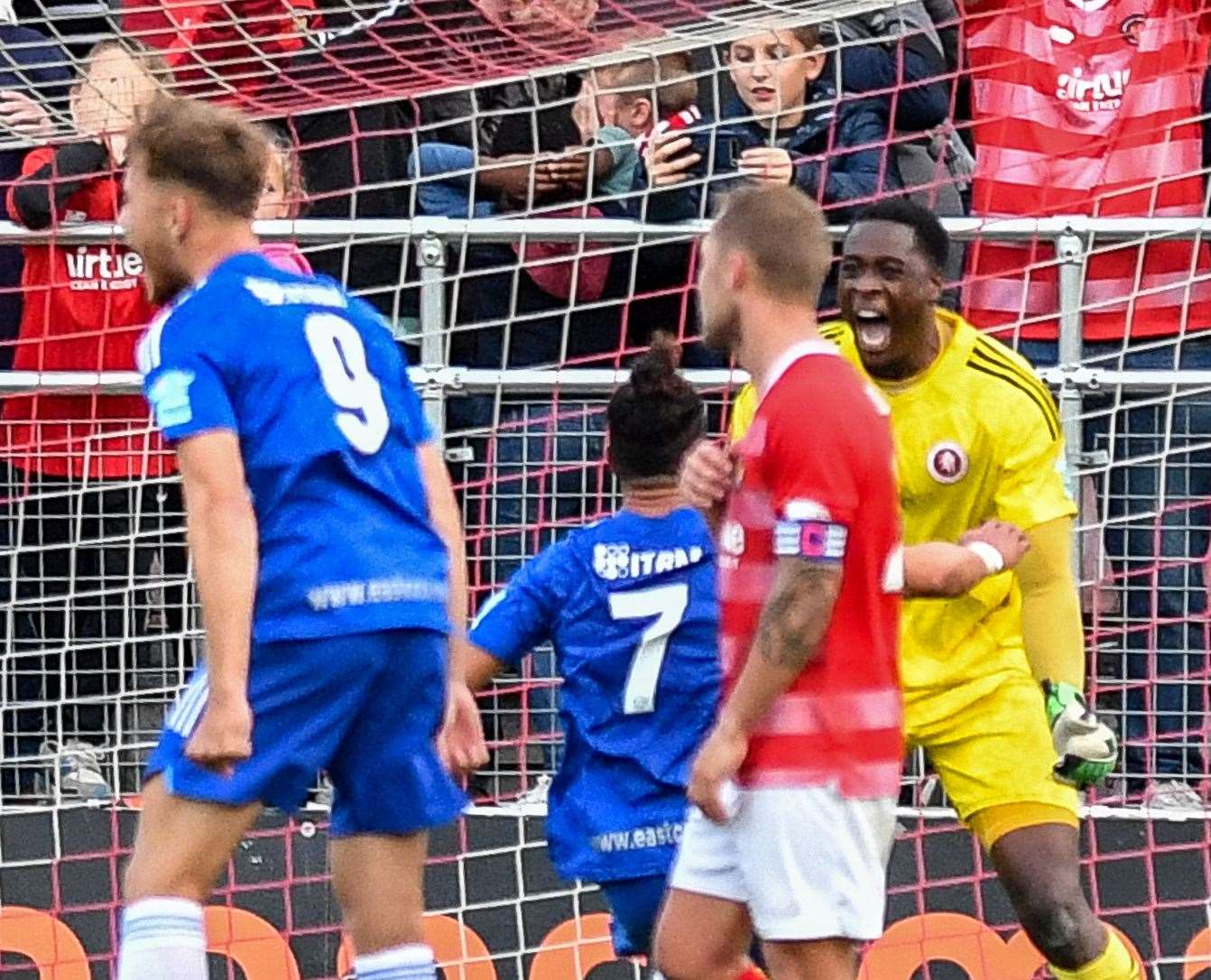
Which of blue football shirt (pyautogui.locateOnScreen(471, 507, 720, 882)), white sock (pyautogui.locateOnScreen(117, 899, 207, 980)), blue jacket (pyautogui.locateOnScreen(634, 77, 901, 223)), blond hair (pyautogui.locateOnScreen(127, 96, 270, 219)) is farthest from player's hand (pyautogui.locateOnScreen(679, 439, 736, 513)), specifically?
blue jacket (pyautogui.locateOnScreen(634, 77, 901, 223))

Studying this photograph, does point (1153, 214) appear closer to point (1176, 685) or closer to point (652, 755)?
point (1176, 685)

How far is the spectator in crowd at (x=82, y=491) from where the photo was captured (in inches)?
296

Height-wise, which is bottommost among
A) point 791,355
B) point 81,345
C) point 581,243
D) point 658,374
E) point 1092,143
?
point 791,355

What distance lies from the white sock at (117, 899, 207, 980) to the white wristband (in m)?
1.69

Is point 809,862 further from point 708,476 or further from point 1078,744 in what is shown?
point 1078,744

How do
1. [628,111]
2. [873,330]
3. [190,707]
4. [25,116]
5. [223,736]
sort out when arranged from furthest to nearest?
[628,111], [25,116], [873,330], [190,707], [223,736]

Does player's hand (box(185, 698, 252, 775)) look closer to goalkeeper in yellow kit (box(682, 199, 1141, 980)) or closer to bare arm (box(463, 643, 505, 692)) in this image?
bare arm (box(463, 643, 505, 692))

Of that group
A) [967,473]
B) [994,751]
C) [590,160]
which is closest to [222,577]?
[967,473]

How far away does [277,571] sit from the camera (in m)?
4.86

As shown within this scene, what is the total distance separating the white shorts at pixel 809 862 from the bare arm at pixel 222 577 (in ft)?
3.02

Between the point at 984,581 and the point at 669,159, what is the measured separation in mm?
2101

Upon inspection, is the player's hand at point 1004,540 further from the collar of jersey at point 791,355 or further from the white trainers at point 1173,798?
the white trainers at point 1173,798

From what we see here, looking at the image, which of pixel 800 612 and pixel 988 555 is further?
pixel 988 555

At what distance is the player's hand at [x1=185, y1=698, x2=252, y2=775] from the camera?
4625 millimetres
